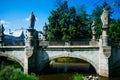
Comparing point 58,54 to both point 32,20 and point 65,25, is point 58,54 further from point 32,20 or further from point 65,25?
→ point 65,25

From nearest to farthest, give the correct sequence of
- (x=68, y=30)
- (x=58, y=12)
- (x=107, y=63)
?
(x=107, y=63), (x=68, y=30), (x=58, y=12)

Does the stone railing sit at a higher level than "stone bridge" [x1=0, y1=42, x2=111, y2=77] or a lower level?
higher

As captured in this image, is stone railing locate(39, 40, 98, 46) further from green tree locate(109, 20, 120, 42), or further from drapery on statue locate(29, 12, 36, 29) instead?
green tree locate(109, 20, 120, 42)

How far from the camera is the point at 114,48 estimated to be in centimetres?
2445

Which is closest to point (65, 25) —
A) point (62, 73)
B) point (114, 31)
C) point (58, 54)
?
point (114, 31)

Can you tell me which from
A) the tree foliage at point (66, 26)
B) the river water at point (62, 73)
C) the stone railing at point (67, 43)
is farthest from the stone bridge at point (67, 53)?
the tree foliage at point (66, 26)

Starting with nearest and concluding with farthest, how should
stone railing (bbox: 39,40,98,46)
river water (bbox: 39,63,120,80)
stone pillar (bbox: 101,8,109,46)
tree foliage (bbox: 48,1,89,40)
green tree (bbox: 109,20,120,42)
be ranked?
stone pillar (bbox: 101,8,109,46) < river water (bbox: 39,63,120,80) < stone railing (bbox: 39,40,98,46) < tree foliage (bbox: 48,1,89,40) < green tree (bbox: 109,20,120,42)

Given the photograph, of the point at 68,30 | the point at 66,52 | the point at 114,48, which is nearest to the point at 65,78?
the point at 66,52

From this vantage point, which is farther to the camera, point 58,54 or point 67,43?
point 67,43

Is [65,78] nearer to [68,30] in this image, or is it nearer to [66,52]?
[66,52]

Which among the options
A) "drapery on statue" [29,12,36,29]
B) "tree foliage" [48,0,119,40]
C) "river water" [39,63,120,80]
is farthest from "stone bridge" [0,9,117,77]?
"tree foliage" [48,0,119,40]

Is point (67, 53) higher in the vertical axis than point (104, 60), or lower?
higher

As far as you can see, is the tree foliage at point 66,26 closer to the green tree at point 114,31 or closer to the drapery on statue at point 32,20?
the green tree at point 114,31

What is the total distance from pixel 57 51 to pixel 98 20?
2635 cm
